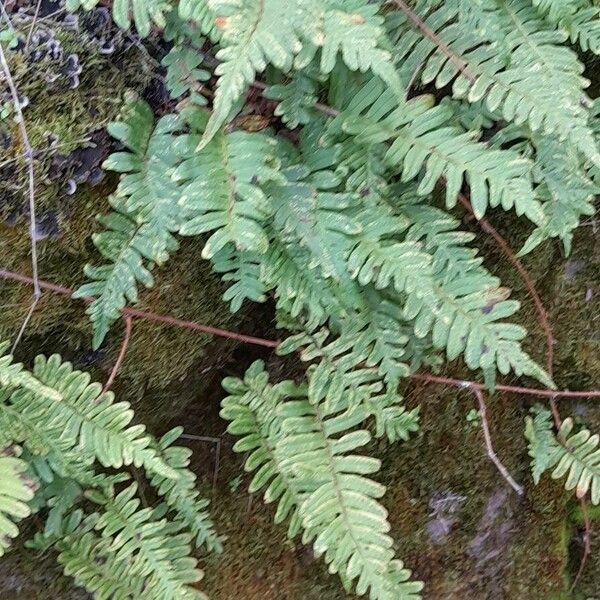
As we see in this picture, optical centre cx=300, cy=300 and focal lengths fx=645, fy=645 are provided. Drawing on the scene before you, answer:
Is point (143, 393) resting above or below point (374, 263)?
below

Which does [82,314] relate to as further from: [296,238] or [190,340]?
[296,238]

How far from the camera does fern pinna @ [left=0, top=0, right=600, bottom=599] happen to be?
1653 millimetres

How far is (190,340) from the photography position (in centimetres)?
197

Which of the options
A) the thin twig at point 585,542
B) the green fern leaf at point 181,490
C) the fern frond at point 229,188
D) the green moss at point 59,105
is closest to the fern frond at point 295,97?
the fern frond at point 229,188

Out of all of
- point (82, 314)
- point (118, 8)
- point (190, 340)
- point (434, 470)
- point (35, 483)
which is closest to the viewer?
point (118, 8)

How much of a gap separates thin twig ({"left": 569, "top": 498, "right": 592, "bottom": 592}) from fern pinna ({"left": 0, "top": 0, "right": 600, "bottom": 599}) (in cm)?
103

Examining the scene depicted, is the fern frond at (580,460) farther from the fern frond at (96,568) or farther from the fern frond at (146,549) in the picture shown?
the fern frond at (96,568)

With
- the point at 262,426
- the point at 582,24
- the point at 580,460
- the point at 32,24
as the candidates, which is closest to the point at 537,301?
the point at 580,460

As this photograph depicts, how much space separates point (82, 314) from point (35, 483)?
1.54 feet

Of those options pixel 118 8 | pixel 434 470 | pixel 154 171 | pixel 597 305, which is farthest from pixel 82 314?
pixel 597 305

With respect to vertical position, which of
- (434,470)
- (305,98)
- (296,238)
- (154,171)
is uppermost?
(305,98)

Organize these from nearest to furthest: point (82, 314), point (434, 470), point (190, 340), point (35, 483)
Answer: point (35, 483), point (82, 314), point (190, 340), point (434, 470)

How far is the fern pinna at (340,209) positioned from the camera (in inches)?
65.1

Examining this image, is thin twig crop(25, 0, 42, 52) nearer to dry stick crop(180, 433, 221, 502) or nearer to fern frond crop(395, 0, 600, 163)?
fern frond crop(395, 0, 600, 163)
